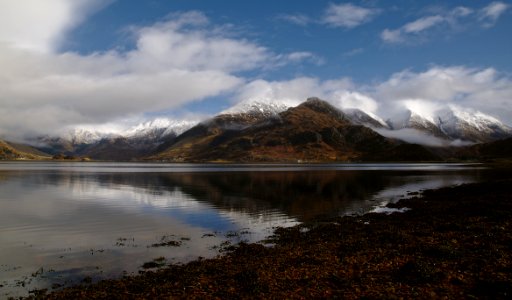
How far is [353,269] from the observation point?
26.4 m

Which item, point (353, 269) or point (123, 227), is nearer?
point (353, 269)

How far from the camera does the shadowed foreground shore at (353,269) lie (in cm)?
2219

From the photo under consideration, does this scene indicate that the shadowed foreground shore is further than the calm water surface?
No

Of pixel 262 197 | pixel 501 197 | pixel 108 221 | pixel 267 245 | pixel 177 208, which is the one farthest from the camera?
pixel 262 197

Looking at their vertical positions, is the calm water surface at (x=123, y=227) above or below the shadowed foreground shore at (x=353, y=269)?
below

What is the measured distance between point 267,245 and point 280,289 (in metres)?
15.1

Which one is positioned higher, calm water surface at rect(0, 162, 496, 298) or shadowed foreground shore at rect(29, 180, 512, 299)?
shadowed foreground shore at rect(29, 180, 512, 299)

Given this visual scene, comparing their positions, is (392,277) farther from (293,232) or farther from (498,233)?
(293,232)

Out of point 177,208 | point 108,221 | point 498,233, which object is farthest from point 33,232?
point 498,233

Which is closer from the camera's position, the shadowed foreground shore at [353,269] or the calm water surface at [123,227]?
the shadowed foreground shore at [353,269]

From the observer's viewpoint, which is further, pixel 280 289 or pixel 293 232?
pixel 293 232

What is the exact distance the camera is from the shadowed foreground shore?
2219 cm

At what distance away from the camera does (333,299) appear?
20969mm

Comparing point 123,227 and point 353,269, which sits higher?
point 353,269
